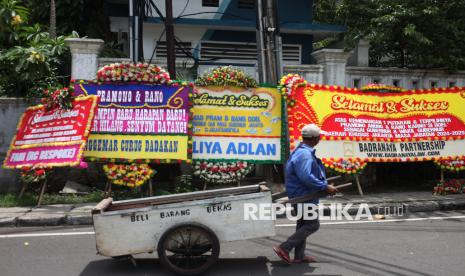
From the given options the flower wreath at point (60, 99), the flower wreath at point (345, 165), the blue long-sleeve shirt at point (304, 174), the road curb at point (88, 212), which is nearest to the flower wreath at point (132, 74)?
the flower wreath at point (60, 99)

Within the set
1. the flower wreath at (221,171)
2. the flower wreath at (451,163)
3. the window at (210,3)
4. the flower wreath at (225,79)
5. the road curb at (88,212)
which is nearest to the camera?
the road curb at (88,212)

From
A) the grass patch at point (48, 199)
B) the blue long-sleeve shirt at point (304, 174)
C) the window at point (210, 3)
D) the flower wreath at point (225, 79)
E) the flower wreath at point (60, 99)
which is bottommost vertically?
the grass patch at point (48, 199)

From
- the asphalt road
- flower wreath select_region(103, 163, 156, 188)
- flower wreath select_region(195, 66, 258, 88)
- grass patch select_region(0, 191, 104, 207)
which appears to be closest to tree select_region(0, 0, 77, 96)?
grass patch select_region(0, 191, 104, 207)

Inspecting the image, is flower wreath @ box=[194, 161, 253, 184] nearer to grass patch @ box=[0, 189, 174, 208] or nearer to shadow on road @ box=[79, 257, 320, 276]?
grass patch @ box=[0, 189, 174, 208]

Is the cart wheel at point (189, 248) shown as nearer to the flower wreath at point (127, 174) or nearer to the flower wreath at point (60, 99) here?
the flower wreath at point (127, 174)

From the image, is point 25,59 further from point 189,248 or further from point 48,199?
point 189,248

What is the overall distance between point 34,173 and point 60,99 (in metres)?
1.43

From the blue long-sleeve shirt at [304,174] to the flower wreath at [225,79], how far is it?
14.7 feet

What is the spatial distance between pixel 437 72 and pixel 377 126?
10.3 ft

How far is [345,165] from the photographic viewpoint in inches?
390

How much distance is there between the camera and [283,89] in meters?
9.88

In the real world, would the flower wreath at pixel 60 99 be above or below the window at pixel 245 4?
below

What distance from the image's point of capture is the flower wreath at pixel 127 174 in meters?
9.07

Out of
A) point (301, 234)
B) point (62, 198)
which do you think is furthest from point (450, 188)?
point (62, 198)
